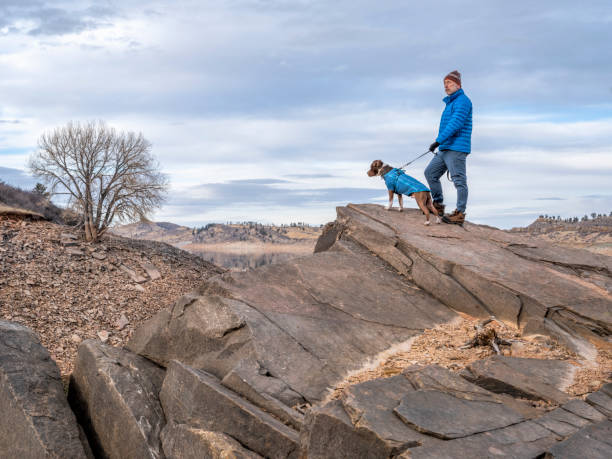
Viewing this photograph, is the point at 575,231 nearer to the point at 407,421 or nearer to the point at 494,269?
the point at 494,269

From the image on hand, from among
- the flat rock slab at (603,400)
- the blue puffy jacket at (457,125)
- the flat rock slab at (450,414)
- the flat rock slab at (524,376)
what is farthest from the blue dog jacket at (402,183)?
the flat rock slab at (450,414)

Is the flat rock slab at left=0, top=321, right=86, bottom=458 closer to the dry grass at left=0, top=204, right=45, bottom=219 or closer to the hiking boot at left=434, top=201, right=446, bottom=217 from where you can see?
the hiking boot at left=434, top=201, right=446, bottom=217

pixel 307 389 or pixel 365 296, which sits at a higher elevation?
pixel 365 296

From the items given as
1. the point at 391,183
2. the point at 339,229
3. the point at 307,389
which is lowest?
the point at 307,389

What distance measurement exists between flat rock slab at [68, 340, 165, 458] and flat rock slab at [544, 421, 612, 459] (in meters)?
4.58

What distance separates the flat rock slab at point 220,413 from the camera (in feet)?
18.6

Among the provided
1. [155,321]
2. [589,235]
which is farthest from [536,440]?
[589,235]

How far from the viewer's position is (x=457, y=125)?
33.2 feet

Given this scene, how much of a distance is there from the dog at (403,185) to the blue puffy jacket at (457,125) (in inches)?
37.1

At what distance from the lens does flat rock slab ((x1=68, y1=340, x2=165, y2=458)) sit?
678 cm

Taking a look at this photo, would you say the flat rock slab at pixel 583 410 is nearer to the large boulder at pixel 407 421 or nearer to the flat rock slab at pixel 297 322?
the large boulder at pixel 407 421

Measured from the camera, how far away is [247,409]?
19.3ft

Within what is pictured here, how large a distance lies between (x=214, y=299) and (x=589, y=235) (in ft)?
98.1

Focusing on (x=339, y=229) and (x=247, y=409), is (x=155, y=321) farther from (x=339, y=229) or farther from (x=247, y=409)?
(x=339, y=229)
